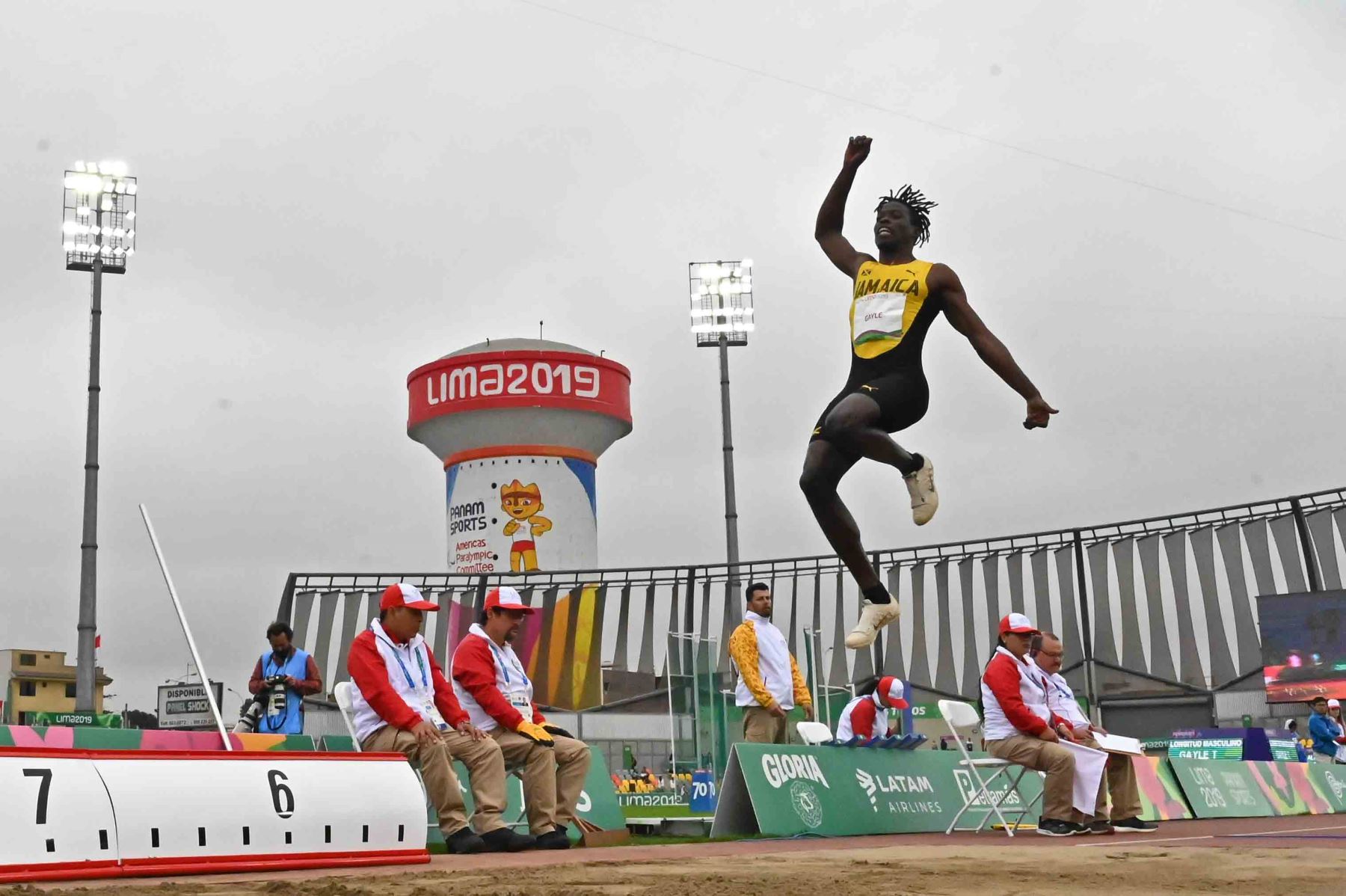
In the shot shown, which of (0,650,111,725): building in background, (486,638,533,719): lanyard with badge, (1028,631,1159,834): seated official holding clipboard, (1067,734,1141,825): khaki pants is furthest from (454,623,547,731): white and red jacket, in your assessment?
(0,650,111,725): building in background

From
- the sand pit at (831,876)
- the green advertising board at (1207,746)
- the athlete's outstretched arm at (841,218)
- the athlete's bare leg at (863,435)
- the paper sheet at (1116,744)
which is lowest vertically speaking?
the green advertising board at (1207,746)

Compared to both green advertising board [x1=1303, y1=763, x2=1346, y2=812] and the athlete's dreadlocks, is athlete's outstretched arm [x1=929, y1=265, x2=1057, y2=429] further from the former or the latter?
green advertising board [x1=1303, y1=763, x2=1346, y2=812]

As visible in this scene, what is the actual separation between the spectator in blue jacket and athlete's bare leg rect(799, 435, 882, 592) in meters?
12.6

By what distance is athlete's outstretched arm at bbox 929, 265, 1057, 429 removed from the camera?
693 centimetres

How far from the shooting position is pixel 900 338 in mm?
7043

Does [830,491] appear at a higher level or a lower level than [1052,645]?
higher

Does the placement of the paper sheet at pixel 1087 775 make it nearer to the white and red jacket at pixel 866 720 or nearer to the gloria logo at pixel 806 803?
the gloria logo at pixel 806 803

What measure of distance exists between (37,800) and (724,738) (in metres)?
8.10

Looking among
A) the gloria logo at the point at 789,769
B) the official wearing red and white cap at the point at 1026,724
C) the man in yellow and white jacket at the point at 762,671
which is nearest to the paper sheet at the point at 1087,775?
the official wearing red and white cap at the point at 1026,724

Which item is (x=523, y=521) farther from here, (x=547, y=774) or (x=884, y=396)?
(x=884, y=396)

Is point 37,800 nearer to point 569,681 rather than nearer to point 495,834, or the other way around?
point 495,834

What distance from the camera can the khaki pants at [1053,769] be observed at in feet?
34.3

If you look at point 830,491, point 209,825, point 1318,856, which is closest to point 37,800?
point 209,825

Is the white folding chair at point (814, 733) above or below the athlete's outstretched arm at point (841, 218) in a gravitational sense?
below
